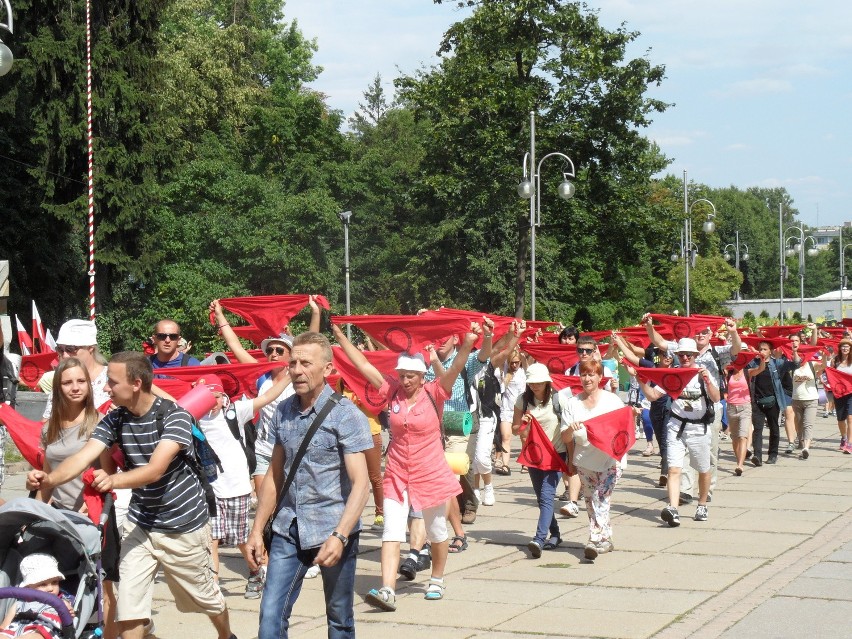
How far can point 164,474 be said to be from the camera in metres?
6.25

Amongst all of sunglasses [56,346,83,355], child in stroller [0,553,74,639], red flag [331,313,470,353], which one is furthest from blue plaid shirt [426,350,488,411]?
child in stroller [0,553,74,639]

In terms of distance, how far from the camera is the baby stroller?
543cm

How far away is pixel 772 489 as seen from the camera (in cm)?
1542

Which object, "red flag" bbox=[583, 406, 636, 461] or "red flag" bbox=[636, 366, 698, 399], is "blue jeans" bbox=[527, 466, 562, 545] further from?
"red flag" bbox=[636, 366, 698, 399]

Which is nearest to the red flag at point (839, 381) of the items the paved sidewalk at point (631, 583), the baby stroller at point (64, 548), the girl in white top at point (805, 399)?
the girl in white top at point (805, 399)

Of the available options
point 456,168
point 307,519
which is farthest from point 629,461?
point 456,168

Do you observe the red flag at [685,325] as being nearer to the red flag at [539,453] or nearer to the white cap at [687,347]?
the white cap at [687,347]

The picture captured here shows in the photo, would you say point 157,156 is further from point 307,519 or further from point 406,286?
point 307,519

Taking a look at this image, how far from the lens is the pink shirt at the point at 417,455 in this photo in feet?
28.2

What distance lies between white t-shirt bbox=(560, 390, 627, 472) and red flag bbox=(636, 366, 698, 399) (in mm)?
2157

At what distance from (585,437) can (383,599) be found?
9.55 feet

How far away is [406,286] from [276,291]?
8507mm

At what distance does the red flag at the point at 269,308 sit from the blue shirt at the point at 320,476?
20.4 feet

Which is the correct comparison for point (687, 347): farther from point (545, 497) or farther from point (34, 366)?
point (34, 366)
